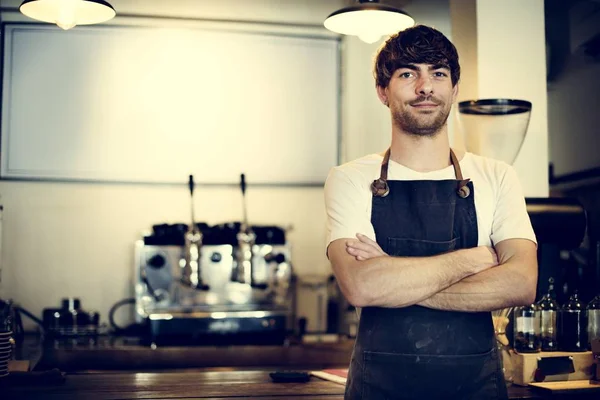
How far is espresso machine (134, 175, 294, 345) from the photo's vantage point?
4629mm

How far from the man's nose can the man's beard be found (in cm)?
2

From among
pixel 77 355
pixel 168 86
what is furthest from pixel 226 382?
pixel 168 86

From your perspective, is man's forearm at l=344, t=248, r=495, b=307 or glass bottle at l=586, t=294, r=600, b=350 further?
glass bottle at l=586, t=294, r=600, b=350

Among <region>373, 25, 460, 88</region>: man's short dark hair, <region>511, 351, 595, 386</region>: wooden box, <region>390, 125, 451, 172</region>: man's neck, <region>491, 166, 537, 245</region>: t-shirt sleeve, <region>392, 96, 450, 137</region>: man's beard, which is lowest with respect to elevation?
<region>511, 351, 595, 386</region>: wooden box

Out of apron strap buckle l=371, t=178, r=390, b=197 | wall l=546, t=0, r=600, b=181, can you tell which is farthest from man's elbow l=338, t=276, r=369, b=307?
wall l=546, t=0, r=600, b=181

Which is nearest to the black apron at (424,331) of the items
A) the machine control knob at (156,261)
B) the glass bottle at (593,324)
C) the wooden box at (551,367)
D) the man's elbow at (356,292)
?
the man's elbow at (356,292)

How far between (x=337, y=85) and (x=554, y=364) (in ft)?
10.2

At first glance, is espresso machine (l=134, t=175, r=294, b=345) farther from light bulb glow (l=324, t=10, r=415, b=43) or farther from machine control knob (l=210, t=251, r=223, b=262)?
light bulb glow (l=324, t=10, r=415, b=43)

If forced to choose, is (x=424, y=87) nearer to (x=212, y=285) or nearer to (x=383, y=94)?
(x=383, y=94)

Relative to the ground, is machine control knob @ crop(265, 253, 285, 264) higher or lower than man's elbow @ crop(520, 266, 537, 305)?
higher

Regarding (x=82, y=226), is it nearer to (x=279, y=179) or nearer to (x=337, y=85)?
(x=279, y=179)

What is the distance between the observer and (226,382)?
9.58 feet

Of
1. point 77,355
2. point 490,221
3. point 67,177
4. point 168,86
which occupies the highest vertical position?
point 168,86

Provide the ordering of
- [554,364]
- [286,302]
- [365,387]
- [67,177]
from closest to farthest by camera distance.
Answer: [365,387]
[554,364]
[286,302]
[67,177]
